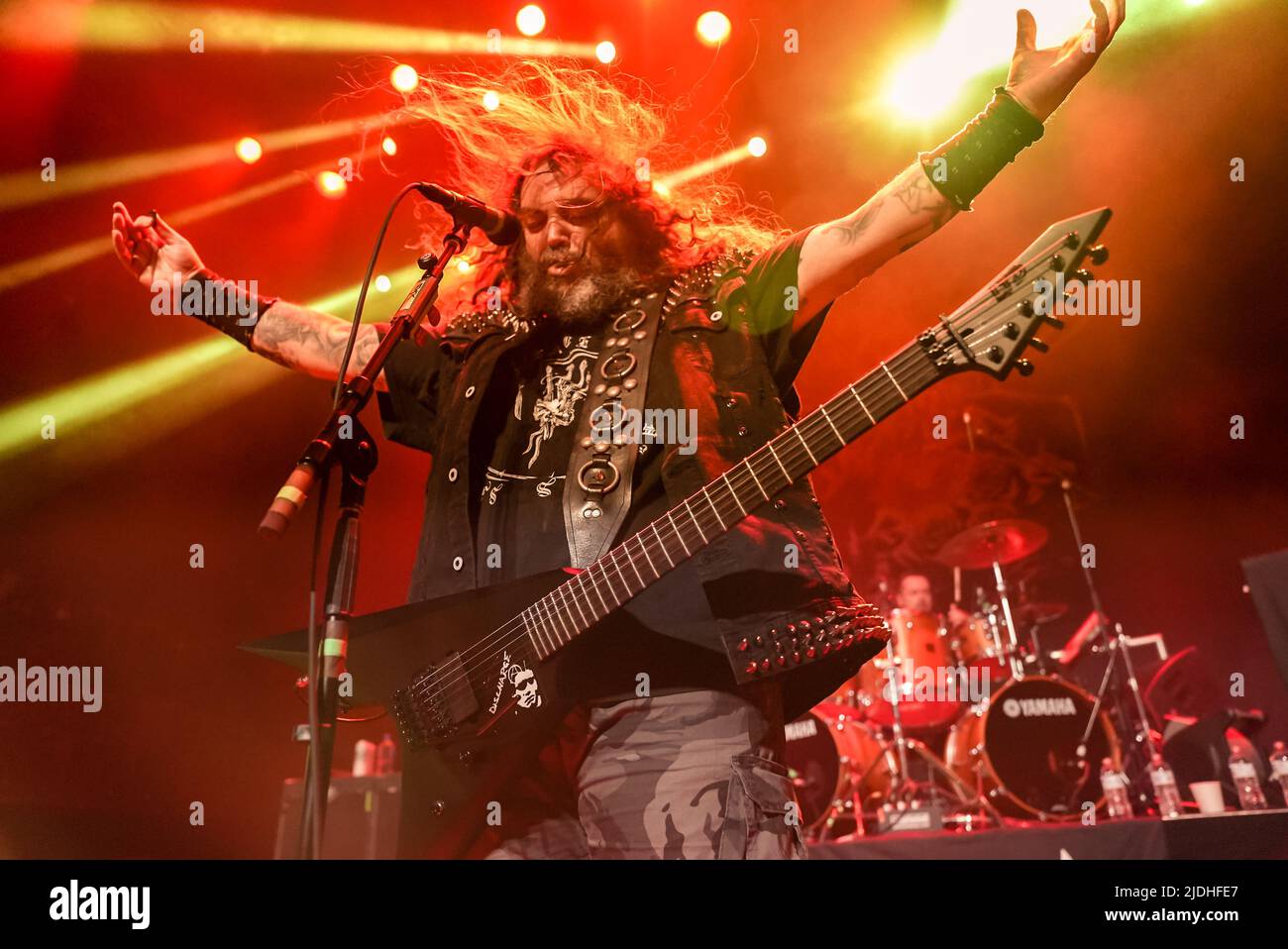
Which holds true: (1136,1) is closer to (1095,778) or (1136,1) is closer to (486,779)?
(1095,778)

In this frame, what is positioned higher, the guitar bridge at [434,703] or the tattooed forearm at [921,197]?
the tattooed forearm at [921,197]

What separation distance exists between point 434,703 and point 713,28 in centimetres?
385

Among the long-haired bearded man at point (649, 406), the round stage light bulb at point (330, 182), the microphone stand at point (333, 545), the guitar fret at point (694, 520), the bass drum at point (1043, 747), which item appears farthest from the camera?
the bass drum at point (1043, 747)

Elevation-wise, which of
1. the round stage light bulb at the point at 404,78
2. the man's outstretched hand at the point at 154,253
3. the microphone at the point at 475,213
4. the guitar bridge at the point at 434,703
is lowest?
the guitar bridge at the point at 434,703

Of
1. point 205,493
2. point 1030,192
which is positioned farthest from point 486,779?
point 1030,192

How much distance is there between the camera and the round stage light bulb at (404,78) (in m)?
4.49

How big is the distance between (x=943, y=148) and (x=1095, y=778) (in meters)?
4.59

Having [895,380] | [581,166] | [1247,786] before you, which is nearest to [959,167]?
[895,380]

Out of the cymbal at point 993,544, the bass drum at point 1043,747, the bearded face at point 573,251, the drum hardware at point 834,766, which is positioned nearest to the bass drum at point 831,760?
the drum hardware at point 834,766

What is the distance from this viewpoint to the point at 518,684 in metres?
2.02

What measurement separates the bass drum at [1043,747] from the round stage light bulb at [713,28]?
392 cm

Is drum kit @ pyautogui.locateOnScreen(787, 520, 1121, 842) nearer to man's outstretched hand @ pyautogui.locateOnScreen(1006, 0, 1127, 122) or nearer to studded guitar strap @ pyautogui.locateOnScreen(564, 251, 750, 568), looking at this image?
studded guitar strap @ pyautogui.locateOnScreen(564, 251, 750, 568)

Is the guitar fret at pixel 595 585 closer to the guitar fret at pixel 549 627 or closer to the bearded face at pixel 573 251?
the guitar fret at pixel 549 627
